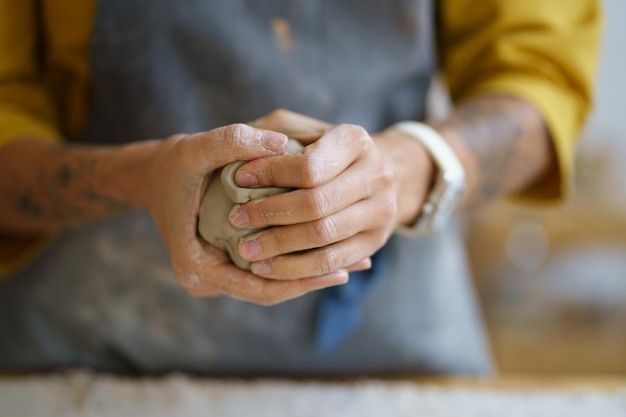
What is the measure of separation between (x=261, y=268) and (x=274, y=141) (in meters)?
0.09

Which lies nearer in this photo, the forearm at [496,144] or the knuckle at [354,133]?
the knuckle at [354,133]

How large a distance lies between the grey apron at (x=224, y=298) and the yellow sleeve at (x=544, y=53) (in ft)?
0.20

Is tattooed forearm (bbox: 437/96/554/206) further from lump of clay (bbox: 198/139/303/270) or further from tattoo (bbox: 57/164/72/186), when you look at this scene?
tattoo (bbox: 57/164/72/186)

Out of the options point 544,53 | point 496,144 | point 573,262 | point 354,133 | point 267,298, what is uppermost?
point 573,262

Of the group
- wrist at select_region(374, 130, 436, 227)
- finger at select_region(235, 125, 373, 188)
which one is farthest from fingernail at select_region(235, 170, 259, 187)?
wrist at select_region(374, 130, 436, 227)

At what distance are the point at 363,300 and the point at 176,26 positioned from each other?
35 cm

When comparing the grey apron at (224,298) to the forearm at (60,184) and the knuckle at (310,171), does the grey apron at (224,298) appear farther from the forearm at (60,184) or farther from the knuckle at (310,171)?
the knuckle at (310,171)

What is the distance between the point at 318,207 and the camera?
419 millimetres

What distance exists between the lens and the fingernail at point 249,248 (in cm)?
43

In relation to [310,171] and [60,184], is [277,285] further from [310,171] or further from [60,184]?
[60,184]

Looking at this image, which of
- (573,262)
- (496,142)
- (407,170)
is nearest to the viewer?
(407,170)

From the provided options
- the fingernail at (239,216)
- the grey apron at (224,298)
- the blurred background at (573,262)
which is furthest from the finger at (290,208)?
the blurred background at (573,262)

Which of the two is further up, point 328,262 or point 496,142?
point 496,142

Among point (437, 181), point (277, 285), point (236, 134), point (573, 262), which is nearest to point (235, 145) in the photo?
point (236, 134)
